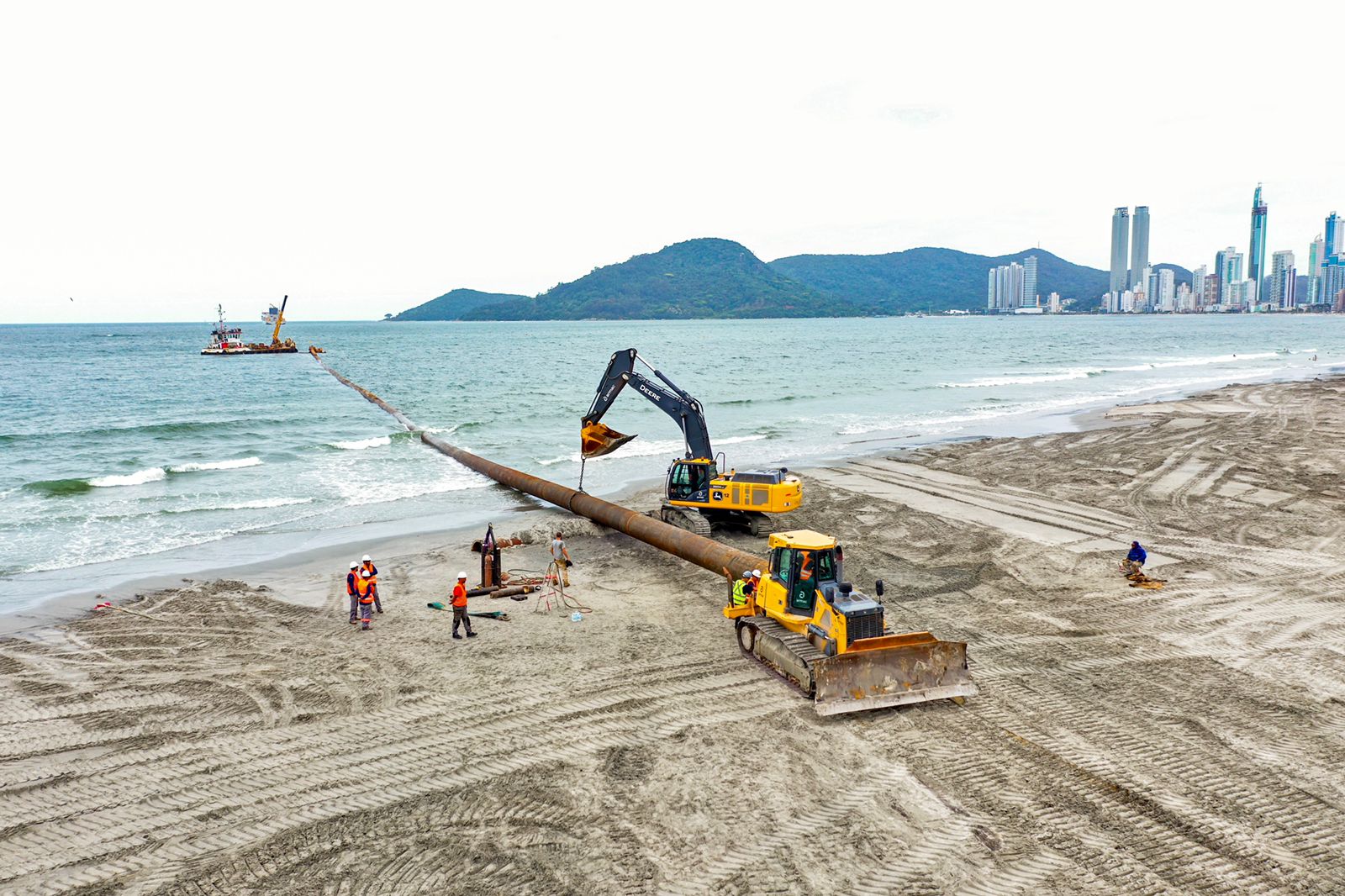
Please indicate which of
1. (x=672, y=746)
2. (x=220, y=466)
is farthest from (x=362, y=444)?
(x=672, y=746)

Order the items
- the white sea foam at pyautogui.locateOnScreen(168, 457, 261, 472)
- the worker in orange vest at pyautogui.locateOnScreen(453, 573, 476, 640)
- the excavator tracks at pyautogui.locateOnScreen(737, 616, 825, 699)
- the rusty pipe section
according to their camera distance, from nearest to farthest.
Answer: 1. the excavator tracks at pyautogui.locateOnScreen(737, 616, 825, 699)
2. the worker in orange vest at pyautogui.locateOnScreen(453, 573, 476, 640)
3. the rusty pipe section
4. the white sea foam at pyautogui.locateOnScreen(168, 457, 261, 472)

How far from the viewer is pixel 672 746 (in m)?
10.5

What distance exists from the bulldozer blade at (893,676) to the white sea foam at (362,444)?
32486mm

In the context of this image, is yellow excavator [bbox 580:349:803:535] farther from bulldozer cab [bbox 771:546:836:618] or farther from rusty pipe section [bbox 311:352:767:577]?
bulldozer cab [bbox 771:546:836:618]

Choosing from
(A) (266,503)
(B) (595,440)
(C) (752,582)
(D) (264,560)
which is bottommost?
(D) (264,560)

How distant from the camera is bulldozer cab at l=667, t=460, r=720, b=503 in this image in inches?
836

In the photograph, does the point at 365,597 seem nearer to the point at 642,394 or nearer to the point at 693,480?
the point at 693,480

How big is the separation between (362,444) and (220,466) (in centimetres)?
711

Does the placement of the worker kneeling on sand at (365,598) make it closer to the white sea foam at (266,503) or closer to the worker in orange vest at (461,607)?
the worker in orange vest at (461,607)

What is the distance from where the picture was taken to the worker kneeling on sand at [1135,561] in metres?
16.9

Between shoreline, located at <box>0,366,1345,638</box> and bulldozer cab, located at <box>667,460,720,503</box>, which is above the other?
bulldozer cab, located at <box>667,460,720,503</box>

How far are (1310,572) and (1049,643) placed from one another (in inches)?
308

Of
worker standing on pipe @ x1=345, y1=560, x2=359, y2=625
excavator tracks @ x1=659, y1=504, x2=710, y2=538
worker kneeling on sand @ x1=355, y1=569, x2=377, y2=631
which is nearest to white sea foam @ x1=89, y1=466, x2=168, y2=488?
worker standing on pipe @ x1=345, y1=560, x2=359, y2=625

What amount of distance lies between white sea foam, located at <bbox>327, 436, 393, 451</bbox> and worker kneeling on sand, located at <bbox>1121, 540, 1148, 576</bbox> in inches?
1284
